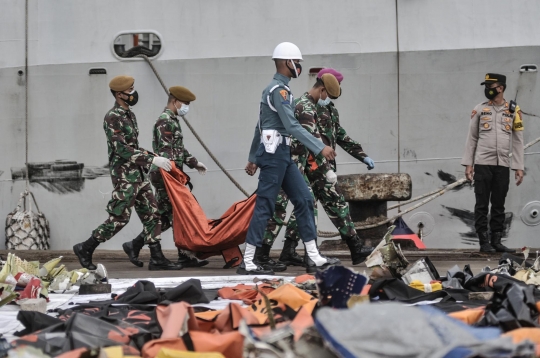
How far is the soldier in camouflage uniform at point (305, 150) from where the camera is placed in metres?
7.16

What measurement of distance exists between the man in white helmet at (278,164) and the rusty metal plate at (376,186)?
2.25 meters

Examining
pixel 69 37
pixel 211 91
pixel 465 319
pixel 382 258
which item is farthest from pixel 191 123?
pixel 465 319

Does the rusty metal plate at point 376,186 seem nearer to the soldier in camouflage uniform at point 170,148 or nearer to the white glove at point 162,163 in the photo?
the soldier in camouflage uniform at point 170,148

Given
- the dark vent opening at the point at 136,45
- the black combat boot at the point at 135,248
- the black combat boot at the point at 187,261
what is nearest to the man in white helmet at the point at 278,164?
the black combat boot at the point at 187,261

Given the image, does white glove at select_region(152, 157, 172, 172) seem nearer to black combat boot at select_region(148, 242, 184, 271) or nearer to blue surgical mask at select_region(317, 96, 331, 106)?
black combat boot at select_region(148, 242, 184, 271)

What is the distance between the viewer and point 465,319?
361cm

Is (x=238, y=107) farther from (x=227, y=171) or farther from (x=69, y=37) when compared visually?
(x=69, y=37)

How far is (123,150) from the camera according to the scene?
732 cm

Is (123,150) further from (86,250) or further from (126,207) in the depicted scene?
(86,250)

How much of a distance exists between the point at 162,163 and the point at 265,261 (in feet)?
3.83

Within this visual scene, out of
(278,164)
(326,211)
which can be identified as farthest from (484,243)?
(278,164)

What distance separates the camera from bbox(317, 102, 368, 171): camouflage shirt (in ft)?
25.2

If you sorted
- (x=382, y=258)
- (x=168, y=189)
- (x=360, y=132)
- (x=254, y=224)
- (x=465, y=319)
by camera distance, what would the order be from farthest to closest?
1. (x=360, y=132)
2. (x=168, y=189)
3. (x=254, y=224)
4. (x=382, y=258)
5. (x=465, y=319)

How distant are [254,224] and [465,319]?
3201 mm
